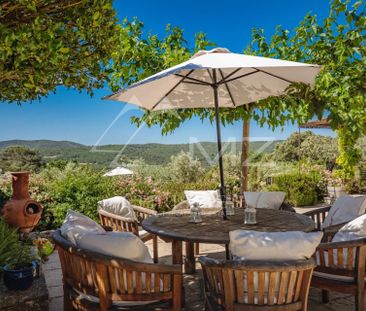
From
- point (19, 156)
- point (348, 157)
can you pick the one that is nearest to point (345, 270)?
point (348, 157)

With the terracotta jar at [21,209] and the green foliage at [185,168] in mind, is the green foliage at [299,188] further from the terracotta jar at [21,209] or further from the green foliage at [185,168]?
the terracotta jar at [21,209]

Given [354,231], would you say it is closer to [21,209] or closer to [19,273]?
[19,273]

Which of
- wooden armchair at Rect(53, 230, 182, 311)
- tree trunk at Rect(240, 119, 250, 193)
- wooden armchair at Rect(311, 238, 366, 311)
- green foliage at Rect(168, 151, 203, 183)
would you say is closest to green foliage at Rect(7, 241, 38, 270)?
wooden armchair at Rect(53, 230, 182, 311)

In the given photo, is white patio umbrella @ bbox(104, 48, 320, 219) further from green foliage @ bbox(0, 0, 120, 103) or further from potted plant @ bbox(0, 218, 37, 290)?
potted plant @ bbox(0, 218, 37, 290)

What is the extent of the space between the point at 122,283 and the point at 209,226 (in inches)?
50.7

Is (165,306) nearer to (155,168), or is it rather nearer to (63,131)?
(155,168)

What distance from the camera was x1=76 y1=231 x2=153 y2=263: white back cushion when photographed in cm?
236

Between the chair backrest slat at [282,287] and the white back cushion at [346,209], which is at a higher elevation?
the white back cushion at [346,209]

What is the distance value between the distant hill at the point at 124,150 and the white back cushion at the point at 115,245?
10951 mm

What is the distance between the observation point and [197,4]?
13.9m

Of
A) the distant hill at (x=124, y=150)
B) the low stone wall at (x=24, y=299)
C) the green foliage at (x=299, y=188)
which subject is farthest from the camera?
the distant hill at (x=124, y=150)

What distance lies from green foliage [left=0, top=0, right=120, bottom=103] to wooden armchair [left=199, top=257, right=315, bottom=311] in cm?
168

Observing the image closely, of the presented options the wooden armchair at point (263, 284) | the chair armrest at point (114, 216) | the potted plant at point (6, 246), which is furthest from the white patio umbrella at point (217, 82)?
the potted plant at point (6, 246)

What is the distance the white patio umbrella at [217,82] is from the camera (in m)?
3.37
